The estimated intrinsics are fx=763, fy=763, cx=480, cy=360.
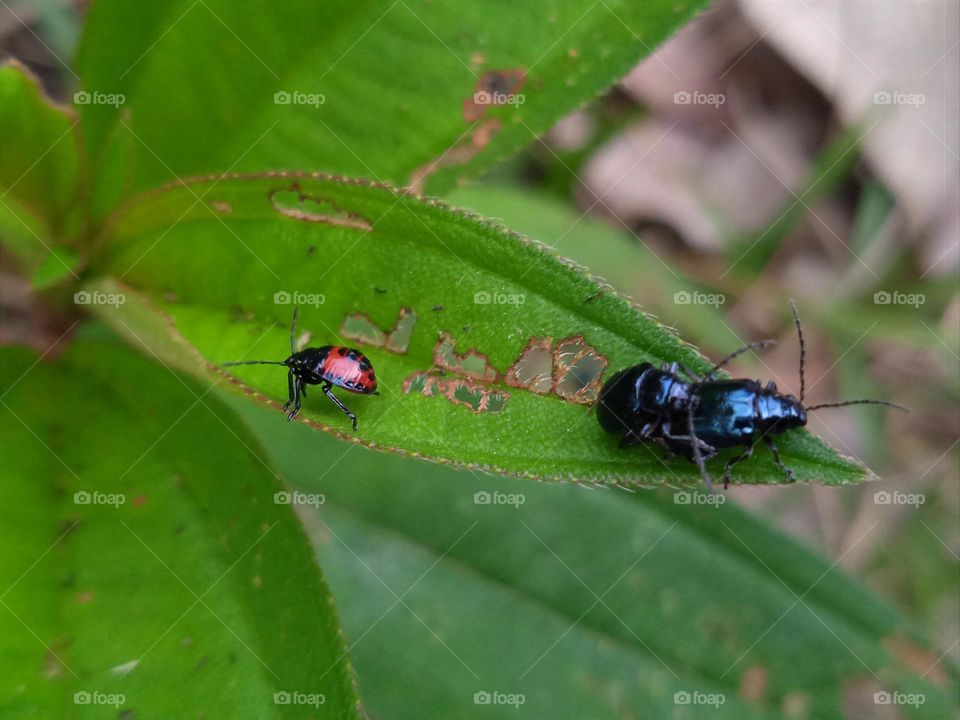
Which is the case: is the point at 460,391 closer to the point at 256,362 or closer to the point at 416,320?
the point at 416,320

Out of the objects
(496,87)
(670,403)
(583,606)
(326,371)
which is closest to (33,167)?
(326,371)

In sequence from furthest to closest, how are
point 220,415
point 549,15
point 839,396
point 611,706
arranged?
1. point 839,396
2. point 611,706
3. point 549,15
4. point 220,415

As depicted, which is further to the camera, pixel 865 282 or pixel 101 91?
pixel 865 282

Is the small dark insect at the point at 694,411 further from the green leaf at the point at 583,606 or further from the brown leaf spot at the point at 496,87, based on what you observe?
the brown leaf spot at the point at 496,87

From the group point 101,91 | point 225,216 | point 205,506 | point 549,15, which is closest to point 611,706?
point 205,506

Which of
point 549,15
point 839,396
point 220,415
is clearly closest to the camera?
point 220,415

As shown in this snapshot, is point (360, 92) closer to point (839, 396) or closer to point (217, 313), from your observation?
point (217, 313)

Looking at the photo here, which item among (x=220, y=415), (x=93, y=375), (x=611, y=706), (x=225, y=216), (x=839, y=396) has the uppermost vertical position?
(x=225, y=216)
